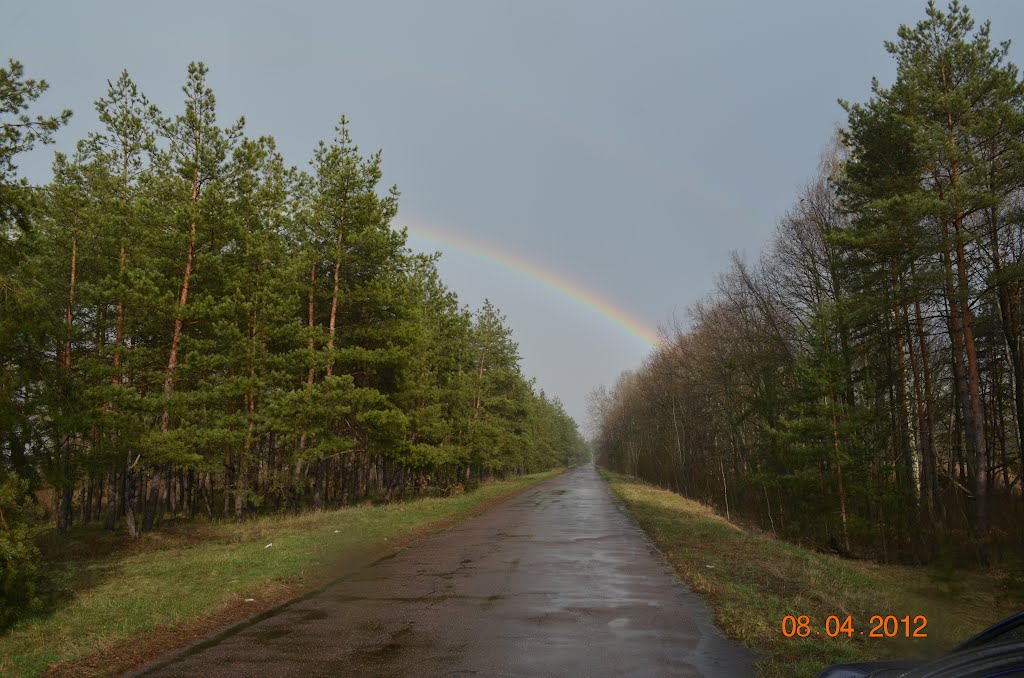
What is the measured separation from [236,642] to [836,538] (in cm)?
2099

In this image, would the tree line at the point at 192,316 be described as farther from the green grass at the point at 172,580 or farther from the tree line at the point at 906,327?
the tree line at the point at 906,327

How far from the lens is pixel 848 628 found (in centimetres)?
729

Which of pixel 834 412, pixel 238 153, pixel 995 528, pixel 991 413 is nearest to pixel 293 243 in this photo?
pixel 238 153

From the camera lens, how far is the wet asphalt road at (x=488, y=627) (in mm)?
6113

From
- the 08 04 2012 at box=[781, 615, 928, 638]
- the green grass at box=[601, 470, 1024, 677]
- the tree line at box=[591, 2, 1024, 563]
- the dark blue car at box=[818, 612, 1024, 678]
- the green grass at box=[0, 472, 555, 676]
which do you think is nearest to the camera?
the dark blue car at box=[818, 612, 1024, 678]

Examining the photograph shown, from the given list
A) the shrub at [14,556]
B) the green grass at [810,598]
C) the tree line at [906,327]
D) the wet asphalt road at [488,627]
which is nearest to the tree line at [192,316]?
the shrub at [14,556]

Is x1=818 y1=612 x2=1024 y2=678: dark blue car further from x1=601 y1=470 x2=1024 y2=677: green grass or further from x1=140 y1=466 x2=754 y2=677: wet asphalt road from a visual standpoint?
x1=140 y1=466 x2=754 y2=677: wet asphalt road

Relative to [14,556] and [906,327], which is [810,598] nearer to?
[14,556]

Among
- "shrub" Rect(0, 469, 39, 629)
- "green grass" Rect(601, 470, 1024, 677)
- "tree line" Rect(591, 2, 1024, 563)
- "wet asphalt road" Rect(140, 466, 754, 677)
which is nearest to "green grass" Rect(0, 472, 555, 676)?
"shrub" Rect(0, 469, 39, 629)

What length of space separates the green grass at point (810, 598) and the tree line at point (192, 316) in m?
9.17

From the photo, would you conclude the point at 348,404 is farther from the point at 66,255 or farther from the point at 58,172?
the point at 58,172

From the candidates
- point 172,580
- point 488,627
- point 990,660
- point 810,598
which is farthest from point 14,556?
point 810,598

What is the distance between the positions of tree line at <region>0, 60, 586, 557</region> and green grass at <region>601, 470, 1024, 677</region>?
9166 mm

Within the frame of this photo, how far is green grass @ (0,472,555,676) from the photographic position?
22.4ft
